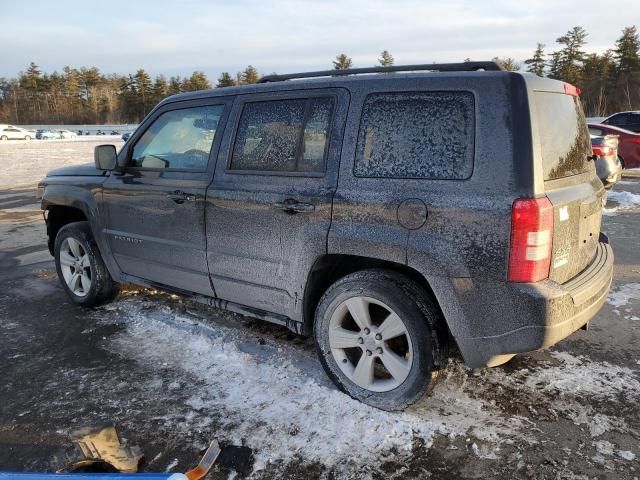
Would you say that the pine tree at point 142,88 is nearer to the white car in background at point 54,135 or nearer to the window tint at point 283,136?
the white car in background at point 54,135

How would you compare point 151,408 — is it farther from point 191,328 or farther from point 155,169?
point 155,169

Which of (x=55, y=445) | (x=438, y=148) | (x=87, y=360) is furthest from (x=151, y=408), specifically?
(x=438, y=148)

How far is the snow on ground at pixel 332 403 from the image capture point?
270 cm

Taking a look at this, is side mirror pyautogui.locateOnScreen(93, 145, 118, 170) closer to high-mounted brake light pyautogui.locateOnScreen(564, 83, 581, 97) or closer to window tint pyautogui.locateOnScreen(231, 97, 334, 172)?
window tint pyautogui.locateOnScreen(231, 97, 334, 172)

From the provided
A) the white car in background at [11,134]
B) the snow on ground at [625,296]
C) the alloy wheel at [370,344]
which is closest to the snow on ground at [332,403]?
the alloy wheel at [370,344]

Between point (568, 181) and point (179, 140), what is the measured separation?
2766mm

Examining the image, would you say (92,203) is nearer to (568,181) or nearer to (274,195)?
(274,195)

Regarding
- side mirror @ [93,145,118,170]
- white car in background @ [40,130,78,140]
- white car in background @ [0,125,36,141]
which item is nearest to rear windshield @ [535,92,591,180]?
side mirror @ [93,145,118,170]

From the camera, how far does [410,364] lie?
285 centimetres

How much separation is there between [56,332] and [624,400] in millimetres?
4256

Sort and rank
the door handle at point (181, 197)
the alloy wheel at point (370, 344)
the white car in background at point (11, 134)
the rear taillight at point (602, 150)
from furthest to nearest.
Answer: the white car in background at point (11, 134) → the rear taillight at point (602, 150) → the door handle at point (181, 197) → the alloy wheel at point (370, 344)

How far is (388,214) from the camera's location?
2.77m

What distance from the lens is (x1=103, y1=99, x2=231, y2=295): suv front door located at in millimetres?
3676

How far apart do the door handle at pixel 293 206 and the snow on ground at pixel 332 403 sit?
113 cm
